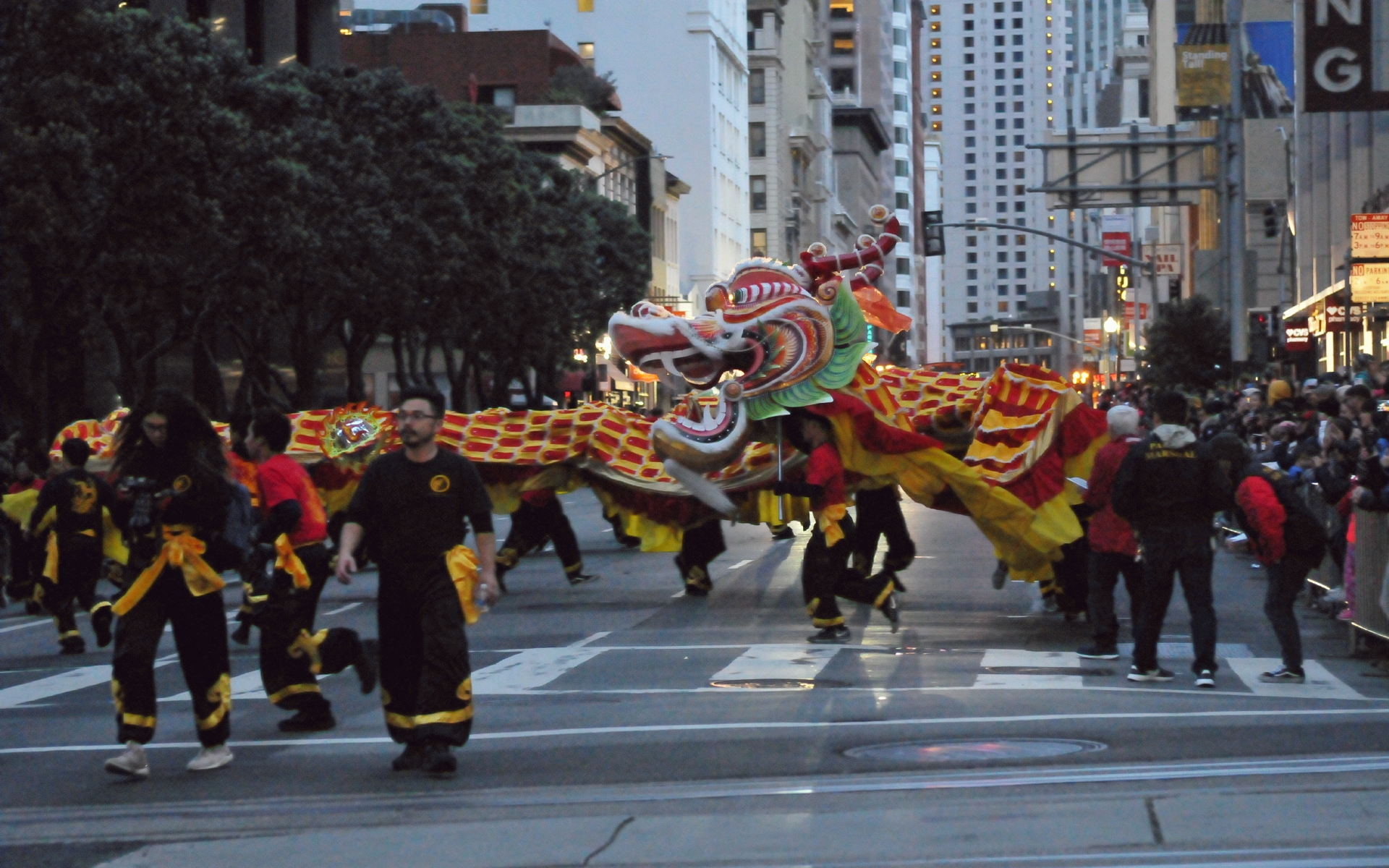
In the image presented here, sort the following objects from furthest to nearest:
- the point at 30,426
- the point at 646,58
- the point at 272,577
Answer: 1. the point at 646,58
2. the point at 30,426
3. the point at 272,577

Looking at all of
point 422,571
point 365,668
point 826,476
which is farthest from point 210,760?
point 826,476

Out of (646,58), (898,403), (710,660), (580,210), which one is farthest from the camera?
Answer: (646,58)

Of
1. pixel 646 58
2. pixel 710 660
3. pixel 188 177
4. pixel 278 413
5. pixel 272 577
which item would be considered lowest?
pixel 710 660

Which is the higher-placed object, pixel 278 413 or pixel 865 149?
pixel 865 149

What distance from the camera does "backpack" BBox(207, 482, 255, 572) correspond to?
9.66 meters

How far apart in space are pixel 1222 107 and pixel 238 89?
16025 millimetres

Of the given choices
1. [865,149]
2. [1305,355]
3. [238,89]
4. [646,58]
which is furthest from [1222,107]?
[865,149]

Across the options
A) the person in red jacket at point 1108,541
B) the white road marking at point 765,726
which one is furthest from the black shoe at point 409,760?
the person in red jacket at point 1108,541

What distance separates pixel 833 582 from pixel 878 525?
2684 mm

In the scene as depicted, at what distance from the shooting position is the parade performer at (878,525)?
1736 centimetres

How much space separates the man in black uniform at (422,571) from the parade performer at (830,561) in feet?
18.4

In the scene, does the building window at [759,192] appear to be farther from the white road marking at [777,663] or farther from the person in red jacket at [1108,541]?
the person in red jacket at [1108,541]

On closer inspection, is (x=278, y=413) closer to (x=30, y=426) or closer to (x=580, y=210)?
(x=30, y=426)

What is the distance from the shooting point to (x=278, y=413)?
11312mm
